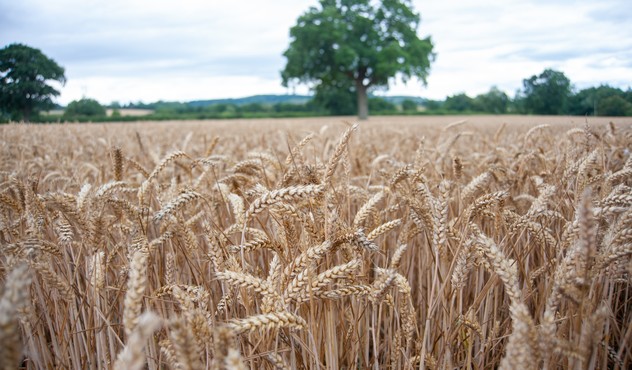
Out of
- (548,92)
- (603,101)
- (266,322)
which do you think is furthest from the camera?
(548,92)

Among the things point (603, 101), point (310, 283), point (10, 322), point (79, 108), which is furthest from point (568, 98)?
point (79, 108)

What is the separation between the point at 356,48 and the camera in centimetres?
3975

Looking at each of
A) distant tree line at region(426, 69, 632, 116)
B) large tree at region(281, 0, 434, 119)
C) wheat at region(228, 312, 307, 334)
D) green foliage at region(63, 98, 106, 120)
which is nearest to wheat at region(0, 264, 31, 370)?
wheat at region(228, 312, 307, 334)

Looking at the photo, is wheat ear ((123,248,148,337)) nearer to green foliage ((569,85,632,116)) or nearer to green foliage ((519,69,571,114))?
green foliage ((569,85,632,116))

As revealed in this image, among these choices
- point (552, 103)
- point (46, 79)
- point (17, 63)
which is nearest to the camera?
point (552, 103)

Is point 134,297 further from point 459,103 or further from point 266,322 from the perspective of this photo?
point 459,103

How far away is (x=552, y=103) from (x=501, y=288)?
3.15 m

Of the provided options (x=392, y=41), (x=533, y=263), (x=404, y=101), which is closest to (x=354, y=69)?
(x=392, y=41)

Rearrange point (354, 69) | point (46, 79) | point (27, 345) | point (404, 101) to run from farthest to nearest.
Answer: point (404, 101) → point (354, 69) → point (46, 79) → point (27, 345)

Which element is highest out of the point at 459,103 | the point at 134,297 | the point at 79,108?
the point at 459,103

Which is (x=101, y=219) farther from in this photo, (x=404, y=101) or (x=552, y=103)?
(x=404, y=101)

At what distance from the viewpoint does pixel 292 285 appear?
1057 millimetres

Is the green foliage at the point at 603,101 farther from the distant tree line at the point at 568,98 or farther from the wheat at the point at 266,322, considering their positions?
the wheat at the point at 266,322

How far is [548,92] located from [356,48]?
1462 inches
